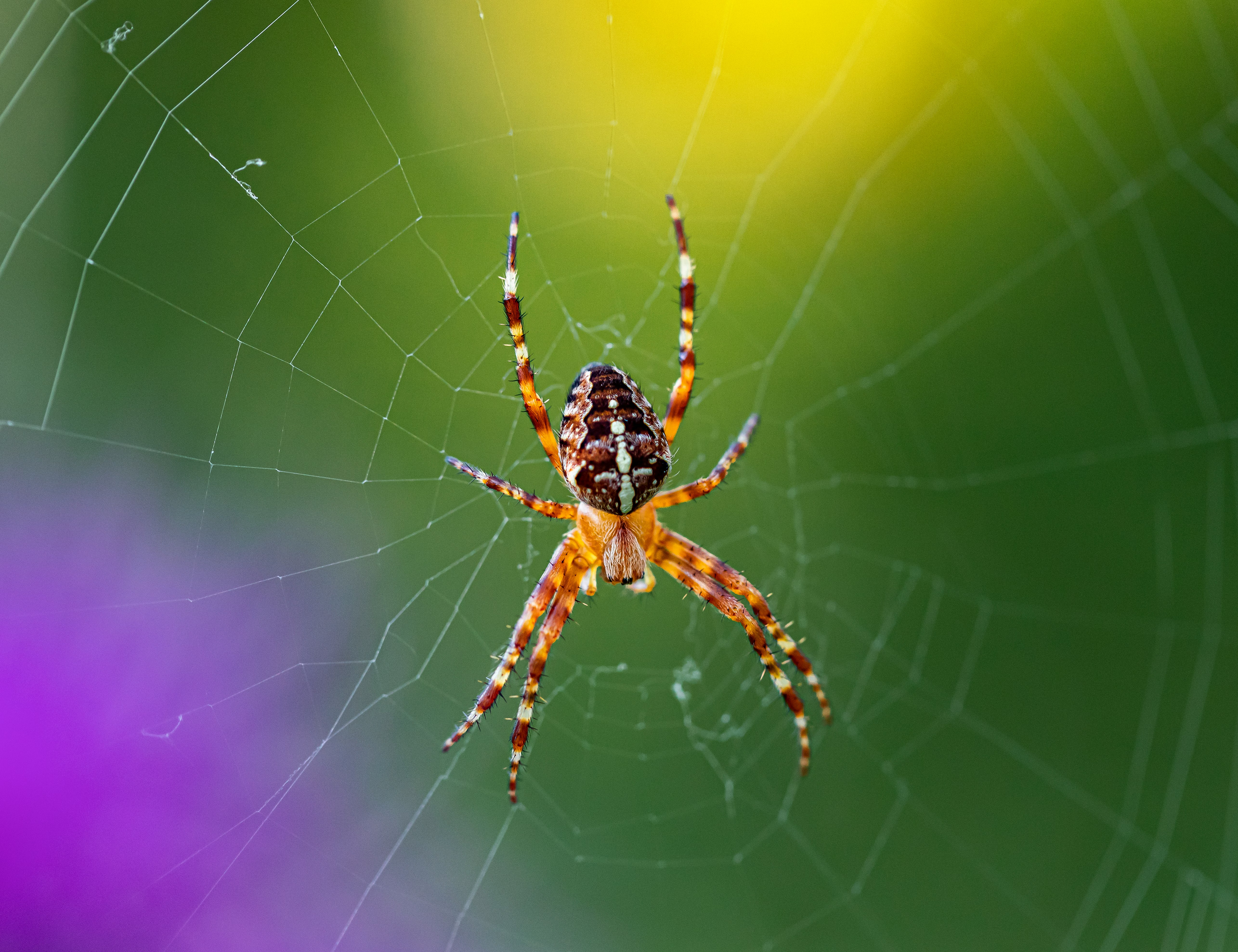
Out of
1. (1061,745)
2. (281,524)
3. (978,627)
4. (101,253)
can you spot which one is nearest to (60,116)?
(101,253)

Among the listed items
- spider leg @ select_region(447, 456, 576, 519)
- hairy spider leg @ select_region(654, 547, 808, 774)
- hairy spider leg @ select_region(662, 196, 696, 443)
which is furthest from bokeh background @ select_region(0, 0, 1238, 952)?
hairy spider leg @ select_region(662, 196, 696, 443)

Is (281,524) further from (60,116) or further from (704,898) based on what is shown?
(704,898)

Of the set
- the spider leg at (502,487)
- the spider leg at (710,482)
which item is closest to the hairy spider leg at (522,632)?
the spider leg at (502,487)

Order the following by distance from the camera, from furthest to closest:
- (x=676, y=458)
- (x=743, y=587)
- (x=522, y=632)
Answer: (x=676, y=458), (x=743, y=587), (x=522, y=632)

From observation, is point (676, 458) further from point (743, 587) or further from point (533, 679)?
point (533, 679)

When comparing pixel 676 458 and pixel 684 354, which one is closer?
pixel 684 354

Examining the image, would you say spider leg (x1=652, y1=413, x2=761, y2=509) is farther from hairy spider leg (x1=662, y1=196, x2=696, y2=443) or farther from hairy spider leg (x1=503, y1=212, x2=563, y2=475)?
hairy spider leg (x1=503, y1=212, x2=563, y2=475)

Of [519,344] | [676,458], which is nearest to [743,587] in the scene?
[676,458]
